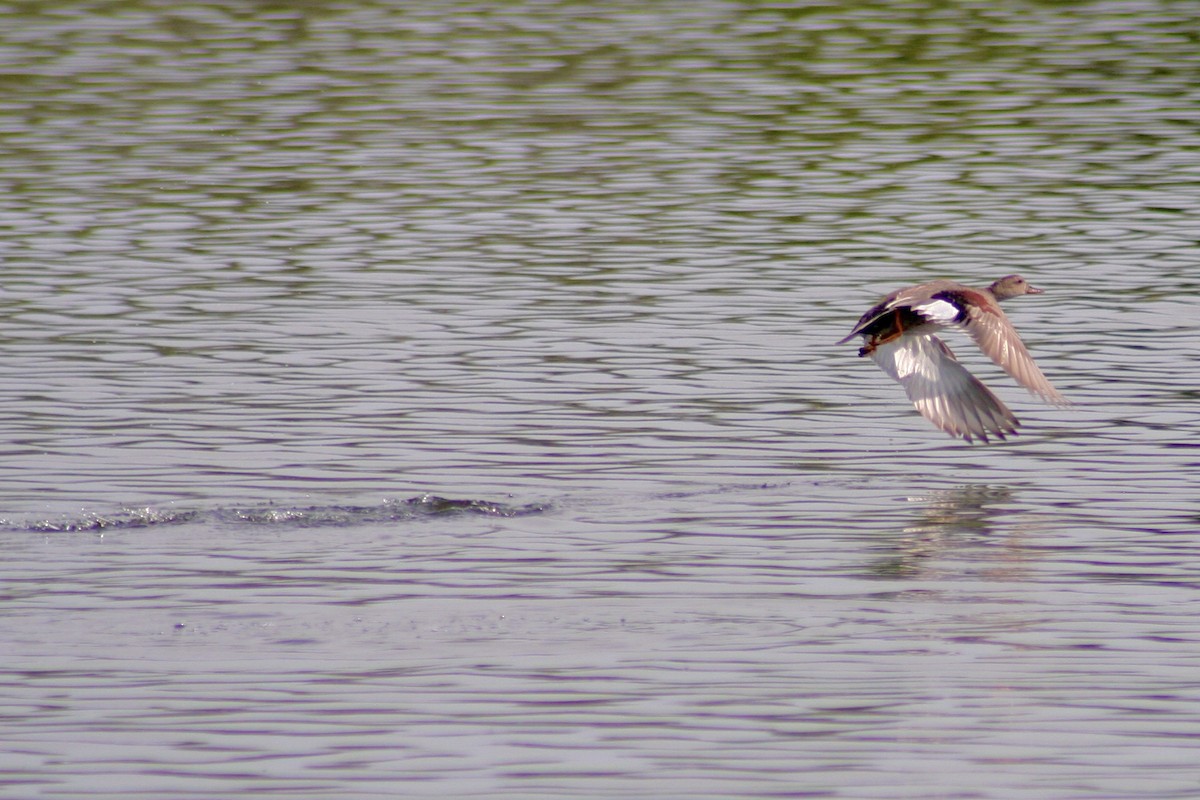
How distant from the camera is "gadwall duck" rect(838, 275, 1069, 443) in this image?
41.4 feet

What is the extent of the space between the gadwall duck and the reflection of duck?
2.37 feet

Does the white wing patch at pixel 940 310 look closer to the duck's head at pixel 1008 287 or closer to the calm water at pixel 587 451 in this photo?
the calm water at pixel 587 451

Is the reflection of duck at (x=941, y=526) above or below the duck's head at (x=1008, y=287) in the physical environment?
below

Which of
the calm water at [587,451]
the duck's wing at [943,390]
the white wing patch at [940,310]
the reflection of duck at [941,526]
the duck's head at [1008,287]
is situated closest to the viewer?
the calm water at [587,451]

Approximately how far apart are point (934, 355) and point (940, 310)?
2.85 ft

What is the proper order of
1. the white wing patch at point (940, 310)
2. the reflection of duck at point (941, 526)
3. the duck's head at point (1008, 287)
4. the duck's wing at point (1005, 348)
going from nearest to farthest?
1. the reflection of duck at point (941, 526)
2. the duck's wing at point (1005, 348)
3. the white wing patch at point (940, 310)
4. the duck's head at point (1008, 287)

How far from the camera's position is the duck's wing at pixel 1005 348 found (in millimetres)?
11805

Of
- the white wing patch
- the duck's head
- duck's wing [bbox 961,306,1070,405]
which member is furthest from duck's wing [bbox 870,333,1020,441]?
the duck's head

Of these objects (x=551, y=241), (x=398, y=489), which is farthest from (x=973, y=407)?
(x=551, y=241)

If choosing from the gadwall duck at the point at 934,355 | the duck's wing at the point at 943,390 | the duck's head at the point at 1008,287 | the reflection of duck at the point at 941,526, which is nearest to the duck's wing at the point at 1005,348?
the gadwall duck at the point at 934,355

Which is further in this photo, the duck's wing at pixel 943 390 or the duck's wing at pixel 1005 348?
the duck's wing at pixel 943 390

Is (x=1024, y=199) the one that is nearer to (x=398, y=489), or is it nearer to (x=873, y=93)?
(x=873, y=93)

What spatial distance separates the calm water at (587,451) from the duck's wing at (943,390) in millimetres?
234

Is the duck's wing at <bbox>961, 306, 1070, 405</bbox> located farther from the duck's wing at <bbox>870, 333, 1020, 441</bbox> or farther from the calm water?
the duck's wing at <bbox>870, 333, 1020, 441</bbox>
